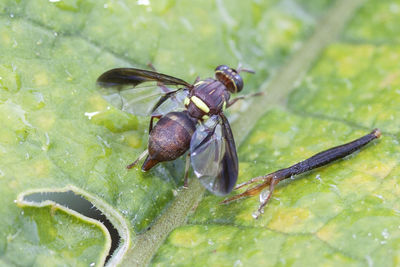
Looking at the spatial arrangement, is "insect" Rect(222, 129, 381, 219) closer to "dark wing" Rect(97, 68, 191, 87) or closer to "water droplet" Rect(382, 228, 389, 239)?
"water droplet" Rect(382, 228, 389, 239)

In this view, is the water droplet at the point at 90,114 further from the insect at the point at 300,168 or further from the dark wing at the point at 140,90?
the insect at the point at 300,168

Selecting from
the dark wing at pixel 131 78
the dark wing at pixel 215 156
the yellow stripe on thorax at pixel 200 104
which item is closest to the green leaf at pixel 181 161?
the dark wing at pixel 131 78

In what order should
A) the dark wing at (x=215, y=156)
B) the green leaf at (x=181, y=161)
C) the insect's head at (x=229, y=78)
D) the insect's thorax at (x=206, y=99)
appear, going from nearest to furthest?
the green leaf at (x=181, y=161) < the dark wing at (x=215, y=156) < the insect's thorax at (x=206, y=99) < the insect's head at (x=229, y=78)

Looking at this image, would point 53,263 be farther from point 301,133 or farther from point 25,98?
point 301,133

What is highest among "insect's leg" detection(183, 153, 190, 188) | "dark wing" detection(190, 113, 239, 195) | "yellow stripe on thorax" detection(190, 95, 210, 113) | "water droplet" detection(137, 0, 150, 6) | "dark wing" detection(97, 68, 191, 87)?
"water droplet" detection(137, 0, 150, 6)

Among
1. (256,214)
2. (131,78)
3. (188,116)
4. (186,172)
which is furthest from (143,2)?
(256,214)

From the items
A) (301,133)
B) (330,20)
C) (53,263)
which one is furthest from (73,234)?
(330,20)

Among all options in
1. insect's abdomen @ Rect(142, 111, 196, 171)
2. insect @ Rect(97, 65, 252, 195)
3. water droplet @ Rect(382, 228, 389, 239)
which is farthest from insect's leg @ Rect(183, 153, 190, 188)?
water droplet @ Rect(382, 228, 389, 239)
